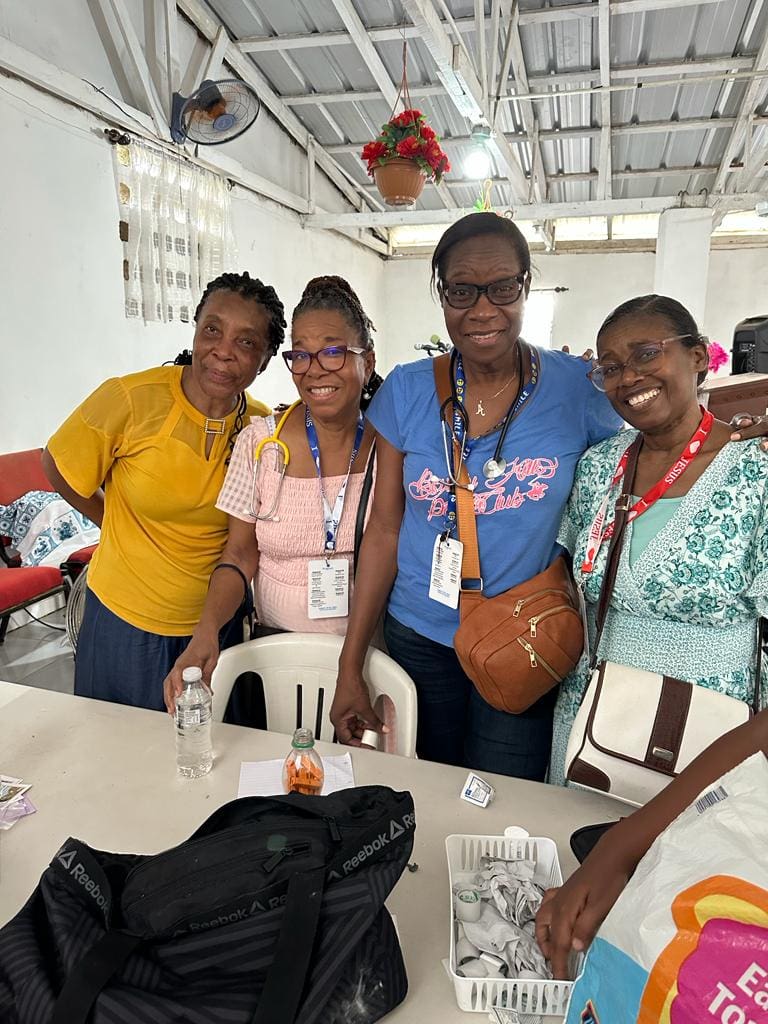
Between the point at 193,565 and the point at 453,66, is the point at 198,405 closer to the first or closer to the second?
the point at 193,565

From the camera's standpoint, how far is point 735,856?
0.60 m

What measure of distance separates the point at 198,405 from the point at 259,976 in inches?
56.1

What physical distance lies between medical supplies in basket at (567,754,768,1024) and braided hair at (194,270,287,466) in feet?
4.75

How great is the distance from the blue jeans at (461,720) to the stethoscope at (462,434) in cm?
42

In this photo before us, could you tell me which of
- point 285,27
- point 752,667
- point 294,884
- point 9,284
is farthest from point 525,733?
point 285,27

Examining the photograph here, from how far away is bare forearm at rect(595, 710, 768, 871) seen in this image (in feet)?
2.76

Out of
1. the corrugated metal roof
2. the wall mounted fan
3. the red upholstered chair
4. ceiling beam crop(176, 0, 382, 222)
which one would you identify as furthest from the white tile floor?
ceiling beam crop(176, 0, 382, 222)

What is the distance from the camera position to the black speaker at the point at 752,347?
278cm

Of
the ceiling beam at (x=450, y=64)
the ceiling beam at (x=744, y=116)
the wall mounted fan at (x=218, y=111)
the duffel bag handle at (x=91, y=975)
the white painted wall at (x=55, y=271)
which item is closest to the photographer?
the duffel bag handle at (x=91, y=975)

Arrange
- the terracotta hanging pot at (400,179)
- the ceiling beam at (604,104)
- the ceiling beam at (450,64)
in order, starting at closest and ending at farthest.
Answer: the ceiling beam at (450,64), the terracotta hanging pot at (400,179), the ceiling beam at (604,104)

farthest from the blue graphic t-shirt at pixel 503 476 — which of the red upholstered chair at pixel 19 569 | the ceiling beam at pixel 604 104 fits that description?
the ceiling beam at pixel 604 104

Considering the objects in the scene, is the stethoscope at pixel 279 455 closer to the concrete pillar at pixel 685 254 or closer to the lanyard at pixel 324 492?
the lanyard at pixel 324 492

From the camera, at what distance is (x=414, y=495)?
5.16 ft

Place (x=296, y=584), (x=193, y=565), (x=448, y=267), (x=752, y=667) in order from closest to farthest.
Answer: (x=752, y=667)
(x=448, y=267)
(x=296, y=584)
(x=193, y=565)
